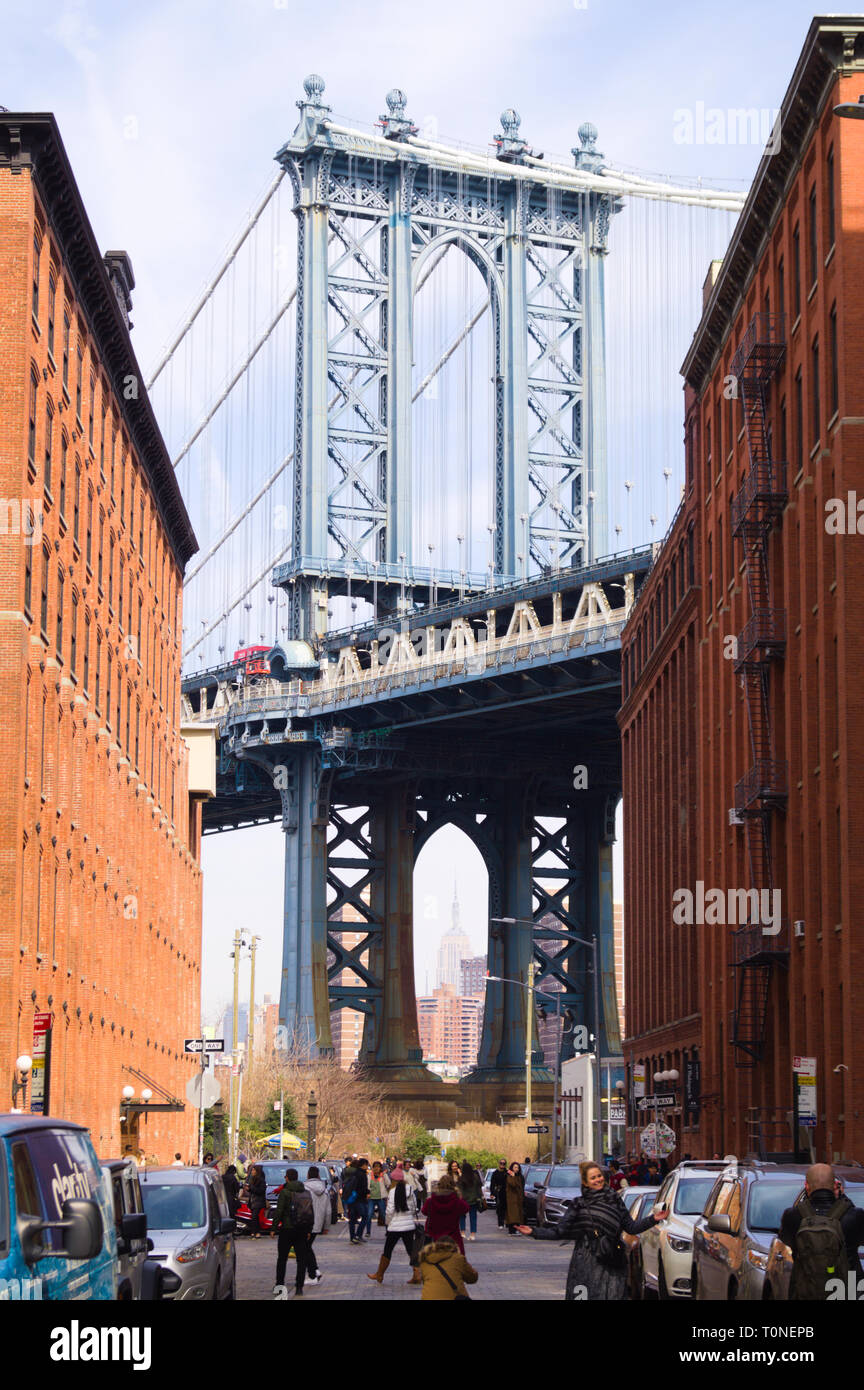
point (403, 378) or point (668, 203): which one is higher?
point (668, 203)

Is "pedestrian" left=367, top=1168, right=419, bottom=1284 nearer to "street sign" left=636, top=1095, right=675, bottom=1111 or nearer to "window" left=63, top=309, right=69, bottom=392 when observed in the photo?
"window" left=63, top=309, right=69, bottom=392

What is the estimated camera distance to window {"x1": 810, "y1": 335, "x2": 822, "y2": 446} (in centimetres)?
4250

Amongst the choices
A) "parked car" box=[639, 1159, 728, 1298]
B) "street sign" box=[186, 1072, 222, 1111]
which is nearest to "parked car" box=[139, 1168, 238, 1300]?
"parked car" box=[639, 1159, 728, 1298]

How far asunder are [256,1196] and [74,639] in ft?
52.0

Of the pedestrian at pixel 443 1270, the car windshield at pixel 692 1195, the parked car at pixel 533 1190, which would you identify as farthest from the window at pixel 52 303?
the pedestrian at pixel 443 1270

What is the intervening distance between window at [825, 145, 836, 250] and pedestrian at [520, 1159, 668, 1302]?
29263 mm

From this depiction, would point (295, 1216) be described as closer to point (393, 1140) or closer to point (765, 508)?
point (765, 508)

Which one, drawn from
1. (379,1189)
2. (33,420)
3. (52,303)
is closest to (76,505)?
(52,303)

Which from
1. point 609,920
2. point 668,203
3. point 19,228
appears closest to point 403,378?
point 668,203

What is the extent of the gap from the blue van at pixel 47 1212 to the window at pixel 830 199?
3180 cm

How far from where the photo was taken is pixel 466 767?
117 m

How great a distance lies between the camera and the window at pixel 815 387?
139 ft

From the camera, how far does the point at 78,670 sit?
52406 mm

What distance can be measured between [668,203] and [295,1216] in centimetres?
9991
